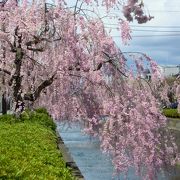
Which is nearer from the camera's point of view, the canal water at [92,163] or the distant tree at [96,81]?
the distant tree at [96,81]

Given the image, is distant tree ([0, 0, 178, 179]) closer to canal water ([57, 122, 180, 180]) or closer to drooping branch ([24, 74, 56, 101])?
drooping branch ([24, 74, 56, 101])

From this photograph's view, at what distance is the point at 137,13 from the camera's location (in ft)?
21.5

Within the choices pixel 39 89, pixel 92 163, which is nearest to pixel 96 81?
pixel 39 89

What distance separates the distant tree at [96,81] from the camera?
10250mm

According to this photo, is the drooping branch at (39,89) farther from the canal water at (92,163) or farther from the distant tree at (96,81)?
the canal water at (92,163)

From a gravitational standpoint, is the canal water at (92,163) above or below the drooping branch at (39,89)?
below

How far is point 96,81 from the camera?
10570 mm

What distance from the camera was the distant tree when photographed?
10250 mm

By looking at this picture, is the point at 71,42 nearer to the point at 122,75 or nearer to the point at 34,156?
the point at 122,75

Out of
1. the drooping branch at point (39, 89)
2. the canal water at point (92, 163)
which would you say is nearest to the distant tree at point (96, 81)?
the drooping branch at point (39, 89)

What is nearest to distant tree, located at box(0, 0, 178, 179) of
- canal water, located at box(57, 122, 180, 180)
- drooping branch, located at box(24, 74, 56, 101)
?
drooping branch, located at box(24, 74, 56, 101)

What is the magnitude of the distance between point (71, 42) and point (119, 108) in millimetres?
1767

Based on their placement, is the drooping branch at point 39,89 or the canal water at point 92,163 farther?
the canal water at point 92,163

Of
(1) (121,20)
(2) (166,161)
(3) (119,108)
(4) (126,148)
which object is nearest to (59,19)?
(1) (121,20)
